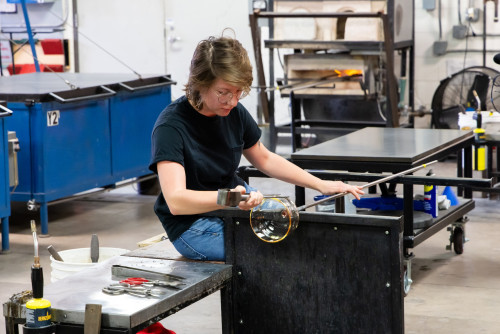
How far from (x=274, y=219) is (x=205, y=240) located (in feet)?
1.07

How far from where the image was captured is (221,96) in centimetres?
261

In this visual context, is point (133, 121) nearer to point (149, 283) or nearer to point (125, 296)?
point (149, 283)

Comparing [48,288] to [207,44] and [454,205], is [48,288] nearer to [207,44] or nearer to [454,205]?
[207,44]

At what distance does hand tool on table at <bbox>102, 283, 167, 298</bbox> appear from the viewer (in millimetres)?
2361

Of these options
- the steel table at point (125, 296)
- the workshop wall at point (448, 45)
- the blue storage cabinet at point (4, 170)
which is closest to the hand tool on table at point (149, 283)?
the steel table at point (125, 296)

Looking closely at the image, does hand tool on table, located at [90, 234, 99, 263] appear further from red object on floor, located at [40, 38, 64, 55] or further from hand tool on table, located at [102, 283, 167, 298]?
red object on floor, located at [40, 38, 64, 55]

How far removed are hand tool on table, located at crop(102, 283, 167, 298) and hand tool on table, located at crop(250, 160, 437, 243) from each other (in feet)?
1.19

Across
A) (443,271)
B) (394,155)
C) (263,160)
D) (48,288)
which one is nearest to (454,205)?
(443,271)

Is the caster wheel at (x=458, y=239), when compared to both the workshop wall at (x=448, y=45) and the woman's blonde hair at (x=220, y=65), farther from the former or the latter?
the workshop wall at (x=448, y=45)

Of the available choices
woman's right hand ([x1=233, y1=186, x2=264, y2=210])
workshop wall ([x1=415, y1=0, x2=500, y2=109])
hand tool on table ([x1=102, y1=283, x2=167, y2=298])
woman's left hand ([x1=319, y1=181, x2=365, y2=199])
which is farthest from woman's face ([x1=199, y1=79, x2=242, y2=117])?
workshop wall ([x1=415, y1=0, x2=500, y2=109])

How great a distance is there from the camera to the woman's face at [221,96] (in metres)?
2.59

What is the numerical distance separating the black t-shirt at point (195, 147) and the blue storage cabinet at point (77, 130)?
256 centimetres

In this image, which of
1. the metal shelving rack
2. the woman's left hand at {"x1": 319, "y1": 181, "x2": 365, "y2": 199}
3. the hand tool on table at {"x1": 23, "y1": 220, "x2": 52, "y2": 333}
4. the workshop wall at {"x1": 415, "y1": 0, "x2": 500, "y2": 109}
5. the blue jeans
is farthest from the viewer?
the workshop wall at {"x1": 415, "y1": 0, "x2": 500, "y2": 109}

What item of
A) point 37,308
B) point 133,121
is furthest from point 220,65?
point 133,121
